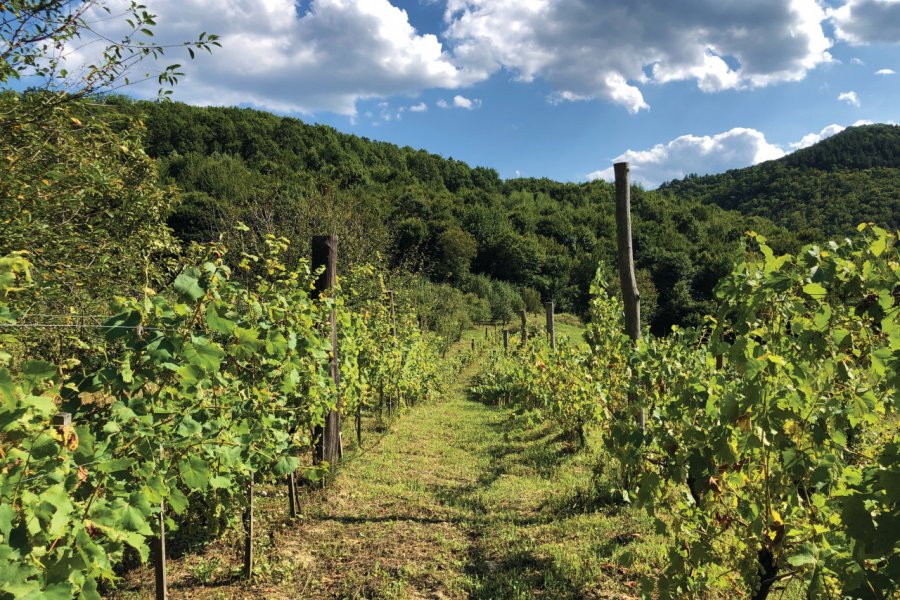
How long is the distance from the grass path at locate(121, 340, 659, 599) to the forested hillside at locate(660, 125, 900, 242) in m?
52.9

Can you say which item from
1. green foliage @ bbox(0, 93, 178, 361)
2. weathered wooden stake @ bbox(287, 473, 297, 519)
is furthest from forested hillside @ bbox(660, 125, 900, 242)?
green foliage @ bbox(0, 93, 178, 361)

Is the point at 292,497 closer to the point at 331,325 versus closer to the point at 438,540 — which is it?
the point at 438,540

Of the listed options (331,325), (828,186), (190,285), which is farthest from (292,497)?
(828,186)

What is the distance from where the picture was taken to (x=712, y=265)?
5144 centimetres

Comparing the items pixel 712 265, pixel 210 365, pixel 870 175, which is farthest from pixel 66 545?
pixel 870 175

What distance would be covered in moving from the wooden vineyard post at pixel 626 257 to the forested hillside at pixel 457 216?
28.0m

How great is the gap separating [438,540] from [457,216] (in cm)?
5447

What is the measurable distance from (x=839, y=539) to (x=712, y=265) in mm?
57322

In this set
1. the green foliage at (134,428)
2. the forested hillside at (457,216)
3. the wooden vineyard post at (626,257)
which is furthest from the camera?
the forested hillside at (457,216)

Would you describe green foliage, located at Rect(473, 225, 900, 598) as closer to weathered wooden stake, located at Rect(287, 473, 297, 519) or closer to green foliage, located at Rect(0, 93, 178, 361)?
weathered wooden stake, located at Rect(287, 473, 297, 519)

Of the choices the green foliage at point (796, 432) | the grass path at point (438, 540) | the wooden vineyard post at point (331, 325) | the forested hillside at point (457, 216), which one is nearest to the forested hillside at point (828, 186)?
the forested hillside at point (457, 216)

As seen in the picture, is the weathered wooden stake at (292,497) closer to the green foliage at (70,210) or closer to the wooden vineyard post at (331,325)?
the wooden vineyard post at (331,325)

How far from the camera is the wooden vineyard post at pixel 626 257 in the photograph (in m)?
4.82

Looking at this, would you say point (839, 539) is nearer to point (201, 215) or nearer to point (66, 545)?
point (66, 545)
